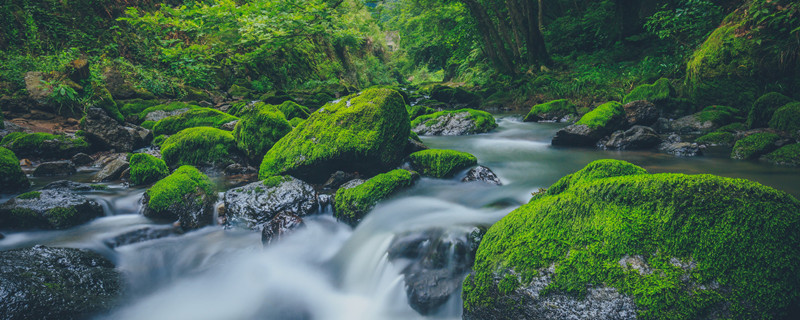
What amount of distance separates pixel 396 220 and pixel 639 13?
49.8ft

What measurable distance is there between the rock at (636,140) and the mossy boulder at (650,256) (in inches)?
205

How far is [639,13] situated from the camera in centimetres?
1323

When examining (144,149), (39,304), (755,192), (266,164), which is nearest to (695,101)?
(755,192)

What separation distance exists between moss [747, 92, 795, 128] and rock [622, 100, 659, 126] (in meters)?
1.56

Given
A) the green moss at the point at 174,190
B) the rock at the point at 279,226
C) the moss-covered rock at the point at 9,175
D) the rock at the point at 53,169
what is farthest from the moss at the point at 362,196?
the rock at the point at 53,169

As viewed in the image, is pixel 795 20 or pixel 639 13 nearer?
pixel 795 20

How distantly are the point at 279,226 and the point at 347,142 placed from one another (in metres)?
1.53

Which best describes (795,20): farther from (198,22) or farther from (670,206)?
(198,22)

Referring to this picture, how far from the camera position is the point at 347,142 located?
4.74 metres

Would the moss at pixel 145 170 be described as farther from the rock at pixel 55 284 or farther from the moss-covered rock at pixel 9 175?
the rock at pixel 55 284

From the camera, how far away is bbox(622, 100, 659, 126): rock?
7406 mm

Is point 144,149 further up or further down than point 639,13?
further down

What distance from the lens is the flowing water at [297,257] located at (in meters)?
3.11

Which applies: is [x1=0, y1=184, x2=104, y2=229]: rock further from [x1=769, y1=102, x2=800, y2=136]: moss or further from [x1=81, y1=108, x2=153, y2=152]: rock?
A: [x1=769, y1=102, x2=800, y2=136]: moss
